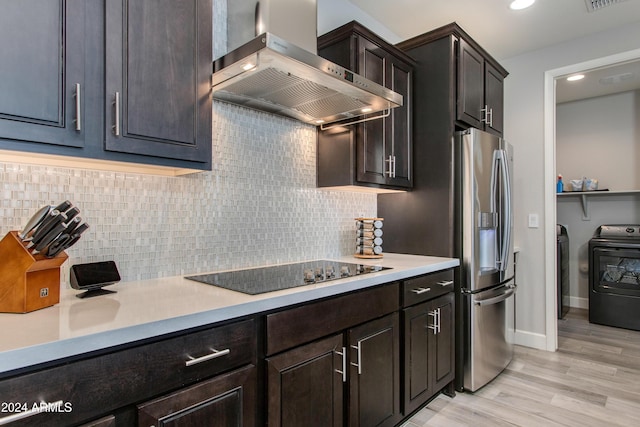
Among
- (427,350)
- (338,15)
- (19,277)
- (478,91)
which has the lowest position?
(427,350)

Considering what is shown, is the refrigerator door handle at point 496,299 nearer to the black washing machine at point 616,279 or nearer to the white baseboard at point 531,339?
the white baseboard at point 531,339

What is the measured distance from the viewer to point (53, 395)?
0.81 metres

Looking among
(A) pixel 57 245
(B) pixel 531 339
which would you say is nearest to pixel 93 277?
(A) pixel 57 245

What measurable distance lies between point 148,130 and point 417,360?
5.89ft

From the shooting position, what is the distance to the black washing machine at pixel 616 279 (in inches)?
152

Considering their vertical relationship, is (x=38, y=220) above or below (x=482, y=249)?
above

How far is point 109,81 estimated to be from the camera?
1.19m

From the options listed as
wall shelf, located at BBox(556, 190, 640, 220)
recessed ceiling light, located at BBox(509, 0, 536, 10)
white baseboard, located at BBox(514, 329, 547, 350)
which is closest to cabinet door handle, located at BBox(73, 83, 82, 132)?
recessed ceiling light, located at BBox(509, 0, 536, 10)

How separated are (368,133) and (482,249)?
45.0 inches

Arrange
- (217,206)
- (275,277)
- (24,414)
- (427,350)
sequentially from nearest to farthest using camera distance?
(24,414), (275,277), (217,206), (427,350)

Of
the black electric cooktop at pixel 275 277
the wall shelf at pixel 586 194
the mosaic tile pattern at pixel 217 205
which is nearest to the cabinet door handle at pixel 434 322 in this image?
the black electric cooktop at pixel 275 277

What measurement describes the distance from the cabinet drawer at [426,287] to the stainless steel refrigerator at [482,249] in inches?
7.4

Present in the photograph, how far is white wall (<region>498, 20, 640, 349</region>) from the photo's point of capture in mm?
3316

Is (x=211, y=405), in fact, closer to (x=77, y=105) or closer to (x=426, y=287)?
(x=77, y=105)
